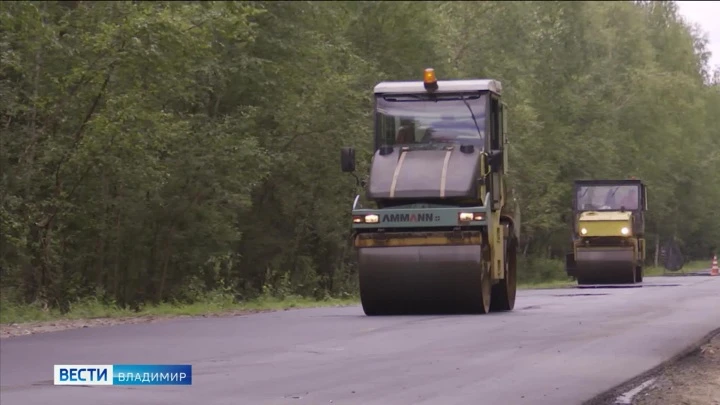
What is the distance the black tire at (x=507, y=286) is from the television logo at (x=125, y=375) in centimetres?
1086

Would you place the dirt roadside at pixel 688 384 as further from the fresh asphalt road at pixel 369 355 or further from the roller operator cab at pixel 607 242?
the roller operator cab at pixel 607 242

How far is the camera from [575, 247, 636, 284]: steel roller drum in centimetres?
3950

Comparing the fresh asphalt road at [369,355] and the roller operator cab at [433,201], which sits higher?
the roller operator cab at [433,201]

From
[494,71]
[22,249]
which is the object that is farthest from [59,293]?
[494,71]

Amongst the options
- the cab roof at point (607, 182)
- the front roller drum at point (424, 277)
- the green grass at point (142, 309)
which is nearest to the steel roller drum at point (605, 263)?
the cab roof at point (607, 182)

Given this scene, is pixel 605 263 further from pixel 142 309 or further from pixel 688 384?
pixel 688 384

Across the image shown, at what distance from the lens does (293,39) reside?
1502 inches

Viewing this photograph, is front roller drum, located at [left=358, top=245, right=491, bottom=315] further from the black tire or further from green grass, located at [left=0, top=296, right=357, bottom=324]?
green grass, located at [left=0, top=296, right=357, bottom=324]

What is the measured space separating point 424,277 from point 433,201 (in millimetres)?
1319

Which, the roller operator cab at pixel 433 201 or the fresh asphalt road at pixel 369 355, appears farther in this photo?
the roller operator cab at pixel 433 201

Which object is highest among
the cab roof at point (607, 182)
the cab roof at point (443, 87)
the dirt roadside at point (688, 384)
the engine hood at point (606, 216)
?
the cab roof at point (443, 87)

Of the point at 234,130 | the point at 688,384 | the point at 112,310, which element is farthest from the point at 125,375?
the point at 234,130

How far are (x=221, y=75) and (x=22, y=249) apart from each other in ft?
29.0

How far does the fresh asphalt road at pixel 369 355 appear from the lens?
1156cm
